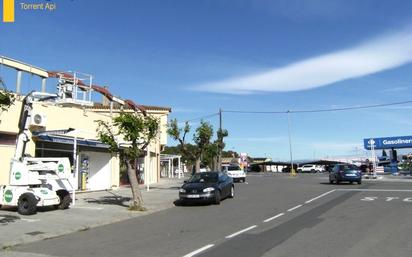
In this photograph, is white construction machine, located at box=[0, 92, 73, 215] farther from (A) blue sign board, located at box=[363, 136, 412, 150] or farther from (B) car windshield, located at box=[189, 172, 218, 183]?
(A) blue sign board, located at box=[363, 136, 412, 150]

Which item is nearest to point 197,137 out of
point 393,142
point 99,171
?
point 99,171

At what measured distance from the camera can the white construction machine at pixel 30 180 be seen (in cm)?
1802

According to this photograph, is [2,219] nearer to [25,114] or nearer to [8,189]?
[8,189]

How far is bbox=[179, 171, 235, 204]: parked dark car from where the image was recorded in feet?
72.0

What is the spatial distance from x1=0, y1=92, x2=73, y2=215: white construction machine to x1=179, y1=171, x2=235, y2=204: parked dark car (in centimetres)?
522

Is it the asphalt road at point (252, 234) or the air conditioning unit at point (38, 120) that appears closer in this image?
the asphalt road at point (252, 234)

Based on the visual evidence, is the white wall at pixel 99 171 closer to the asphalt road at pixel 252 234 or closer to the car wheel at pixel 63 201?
the car wheel at pixel 63 201

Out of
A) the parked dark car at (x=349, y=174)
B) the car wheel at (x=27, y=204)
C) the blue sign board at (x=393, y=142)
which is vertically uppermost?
the blue sign board at (x=393, y=142)

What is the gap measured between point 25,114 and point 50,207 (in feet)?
12.4

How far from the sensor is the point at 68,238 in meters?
13.0

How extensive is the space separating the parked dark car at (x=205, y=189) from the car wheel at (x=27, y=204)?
6.83 m

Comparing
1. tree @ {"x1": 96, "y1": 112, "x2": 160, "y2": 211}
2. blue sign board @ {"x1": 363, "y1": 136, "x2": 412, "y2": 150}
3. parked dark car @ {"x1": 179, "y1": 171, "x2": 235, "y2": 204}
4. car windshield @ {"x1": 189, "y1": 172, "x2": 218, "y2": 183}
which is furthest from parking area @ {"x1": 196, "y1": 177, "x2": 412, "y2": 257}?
blue sign board @ {"x1": 363, "y1": 136, "x2": 412, "y2": 150}

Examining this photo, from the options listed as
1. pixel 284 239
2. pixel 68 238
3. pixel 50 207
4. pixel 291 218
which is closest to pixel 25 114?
pixel 50 207

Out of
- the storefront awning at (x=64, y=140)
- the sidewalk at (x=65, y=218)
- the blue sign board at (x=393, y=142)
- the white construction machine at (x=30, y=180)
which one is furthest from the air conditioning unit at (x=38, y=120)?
the blue sign board at (x=393, y=142)
